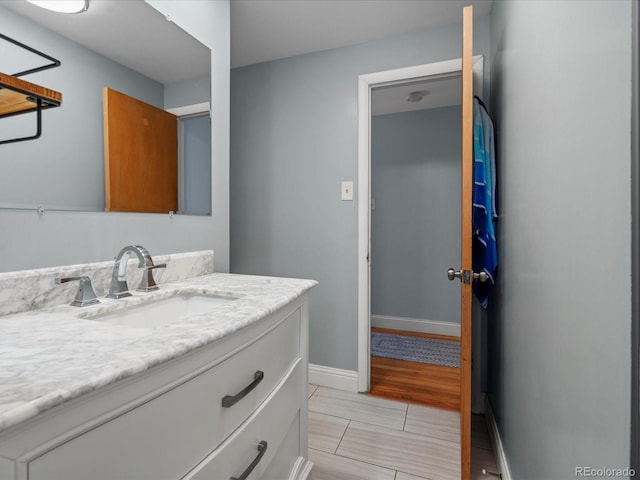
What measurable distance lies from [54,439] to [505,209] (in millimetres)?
1661

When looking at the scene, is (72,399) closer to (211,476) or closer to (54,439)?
(54,439)

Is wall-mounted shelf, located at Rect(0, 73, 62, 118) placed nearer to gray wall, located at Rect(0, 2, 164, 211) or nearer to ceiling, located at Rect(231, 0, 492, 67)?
gray wall, located at Rect(0, 2, 164, 211)

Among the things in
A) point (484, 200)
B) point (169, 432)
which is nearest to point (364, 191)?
point (484, 200)

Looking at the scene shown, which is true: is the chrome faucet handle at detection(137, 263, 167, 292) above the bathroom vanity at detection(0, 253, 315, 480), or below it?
above

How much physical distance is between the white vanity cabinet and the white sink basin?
258 mm

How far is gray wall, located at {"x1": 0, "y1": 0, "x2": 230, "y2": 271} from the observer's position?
0.92 metres

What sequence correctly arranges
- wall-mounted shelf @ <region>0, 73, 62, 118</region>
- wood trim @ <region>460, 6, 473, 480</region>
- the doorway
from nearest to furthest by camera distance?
wall-mounted shelf @ <region>0, 73, 62, 118</region>
wood trim @ <region>460, 6, 473, 480</region>
the doorway

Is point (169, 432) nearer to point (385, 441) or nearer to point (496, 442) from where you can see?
point (385, 441)

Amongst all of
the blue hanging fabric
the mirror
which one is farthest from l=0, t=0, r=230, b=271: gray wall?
the blue hanging fabric

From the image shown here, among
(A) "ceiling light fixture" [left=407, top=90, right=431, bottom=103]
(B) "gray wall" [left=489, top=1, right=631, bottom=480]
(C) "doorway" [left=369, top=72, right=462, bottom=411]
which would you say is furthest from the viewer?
(C) "doorway" [left=369, top=72, right=462, bottom=411]

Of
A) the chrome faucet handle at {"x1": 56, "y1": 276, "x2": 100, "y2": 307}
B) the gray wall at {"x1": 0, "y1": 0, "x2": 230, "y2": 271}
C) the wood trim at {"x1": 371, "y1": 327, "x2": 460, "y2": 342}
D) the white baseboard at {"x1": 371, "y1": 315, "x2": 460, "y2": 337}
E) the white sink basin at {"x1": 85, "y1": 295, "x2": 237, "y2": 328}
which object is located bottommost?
the wood trim at {"x1": 371, "y1": 327, "x2": 460, "y2": 342}

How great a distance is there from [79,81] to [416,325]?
333 centimetres

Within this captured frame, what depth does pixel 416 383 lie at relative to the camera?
7.80 ft

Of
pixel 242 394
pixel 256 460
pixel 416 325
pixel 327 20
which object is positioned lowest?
pixel 416 325
